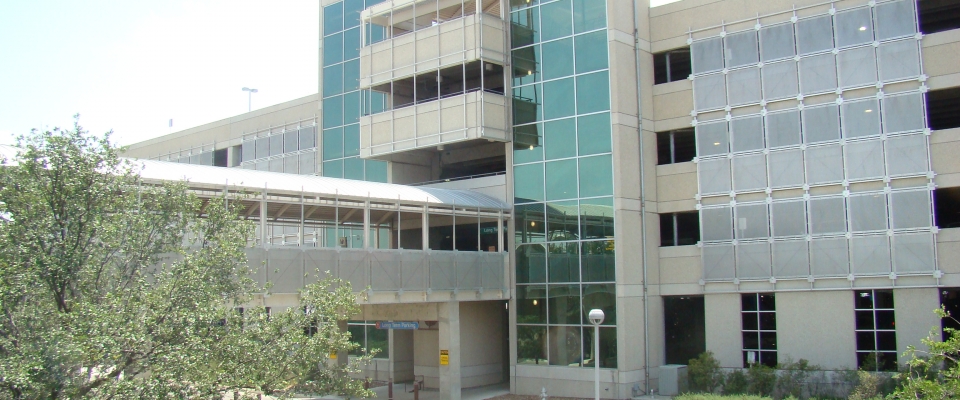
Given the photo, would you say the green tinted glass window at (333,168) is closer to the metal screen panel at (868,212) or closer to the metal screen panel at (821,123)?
the metal screen panel at (821,123)

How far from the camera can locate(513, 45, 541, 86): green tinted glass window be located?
3488 centimetres

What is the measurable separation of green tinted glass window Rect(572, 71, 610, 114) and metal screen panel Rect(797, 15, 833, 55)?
7.03m

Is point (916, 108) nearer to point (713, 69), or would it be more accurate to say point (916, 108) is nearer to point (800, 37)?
point (800, 37)

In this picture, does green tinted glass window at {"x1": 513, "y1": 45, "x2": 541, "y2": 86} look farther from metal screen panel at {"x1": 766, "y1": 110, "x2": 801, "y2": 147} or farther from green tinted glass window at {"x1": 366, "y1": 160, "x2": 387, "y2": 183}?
metal screen panel at {"x1": 766, "y1": 110, "x2": 801, "y2": 147}

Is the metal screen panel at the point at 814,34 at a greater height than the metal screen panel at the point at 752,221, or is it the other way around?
the metal screen panel at the point at 814,34

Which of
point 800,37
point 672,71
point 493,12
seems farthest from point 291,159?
point 800,37

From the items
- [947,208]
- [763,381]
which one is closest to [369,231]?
[763,381]

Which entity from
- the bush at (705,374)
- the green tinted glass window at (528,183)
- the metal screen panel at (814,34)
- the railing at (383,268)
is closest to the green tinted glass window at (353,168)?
the green tinted glass window at (528,183)

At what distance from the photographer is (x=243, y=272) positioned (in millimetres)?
17797

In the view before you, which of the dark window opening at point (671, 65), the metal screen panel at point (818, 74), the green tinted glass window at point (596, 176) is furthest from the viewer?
the dark window opening at point (671, 65)

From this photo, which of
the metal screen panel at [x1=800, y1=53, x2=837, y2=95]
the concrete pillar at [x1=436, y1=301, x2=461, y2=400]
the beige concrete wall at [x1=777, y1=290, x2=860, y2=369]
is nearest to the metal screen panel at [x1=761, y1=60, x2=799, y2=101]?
the metal screen panel at [x1=800, y1=53, x2=837, y2=95]

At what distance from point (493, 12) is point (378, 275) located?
47.8 feet

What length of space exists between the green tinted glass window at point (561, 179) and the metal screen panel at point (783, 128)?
7275mm

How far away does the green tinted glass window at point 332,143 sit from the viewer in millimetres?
44562
